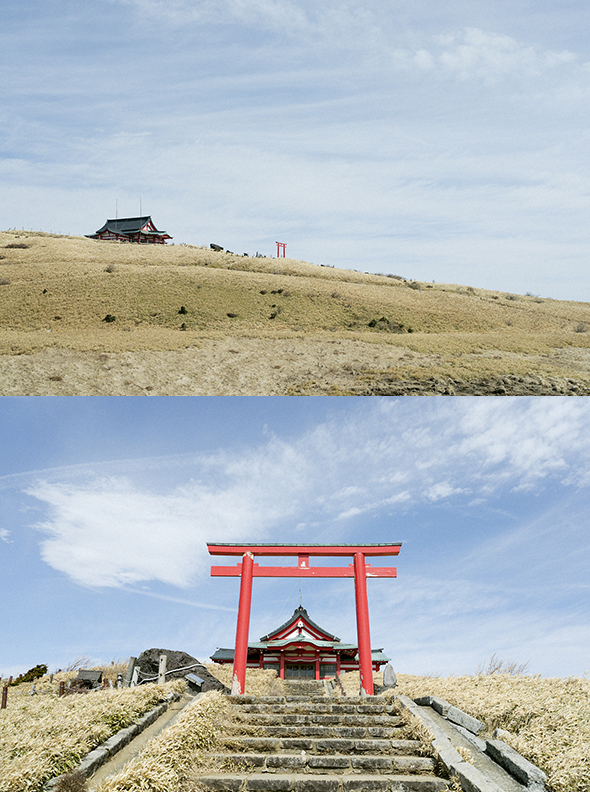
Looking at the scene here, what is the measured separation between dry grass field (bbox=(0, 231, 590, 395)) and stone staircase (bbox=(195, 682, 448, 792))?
709 inches

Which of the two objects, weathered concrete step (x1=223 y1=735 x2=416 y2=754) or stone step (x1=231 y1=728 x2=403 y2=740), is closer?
weathered concrete step (x1=223 y1=735 x2=416 y2=754)

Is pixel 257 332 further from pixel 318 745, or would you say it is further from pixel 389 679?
pixel 318 745

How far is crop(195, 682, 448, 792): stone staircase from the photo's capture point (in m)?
5.91

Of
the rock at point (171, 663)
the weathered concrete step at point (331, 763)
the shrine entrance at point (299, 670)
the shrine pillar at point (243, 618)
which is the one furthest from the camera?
the shrine entrance at point (299, 670)

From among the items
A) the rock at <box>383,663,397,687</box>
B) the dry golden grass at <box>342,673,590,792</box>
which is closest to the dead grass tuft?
the dry golden grass at <box>342,673,590,792</box>

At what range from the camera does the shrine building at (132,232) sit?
87312 mm

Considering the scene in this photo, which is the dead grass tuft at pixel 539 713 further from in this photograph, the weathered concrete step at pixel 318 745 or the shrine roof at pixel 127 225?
the shrine roof at pixel 127 225

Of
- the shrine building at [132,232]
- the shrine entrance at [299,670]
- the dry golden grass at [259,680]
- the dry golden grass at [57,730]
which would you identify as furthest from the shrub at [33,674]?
the shrine building at [132,232]

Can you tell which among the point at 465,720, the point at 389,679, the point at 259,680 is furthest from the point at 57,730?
the point at 259,680

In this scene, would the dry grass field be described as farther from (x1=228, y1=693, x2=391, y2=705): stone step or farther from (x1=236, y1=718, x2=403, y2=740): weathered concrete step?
(x1=236, y1=718, x2=403, y2=740): weathered concrete step

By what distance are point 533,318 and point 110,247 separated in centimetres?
5246

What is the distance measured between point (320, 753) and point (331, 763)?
0.43 meters

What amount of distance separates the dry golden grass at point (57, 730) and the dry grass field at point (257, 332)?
17694 millimetres

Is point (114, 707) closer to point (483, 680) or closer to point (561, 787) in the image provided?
point (561, 787)
